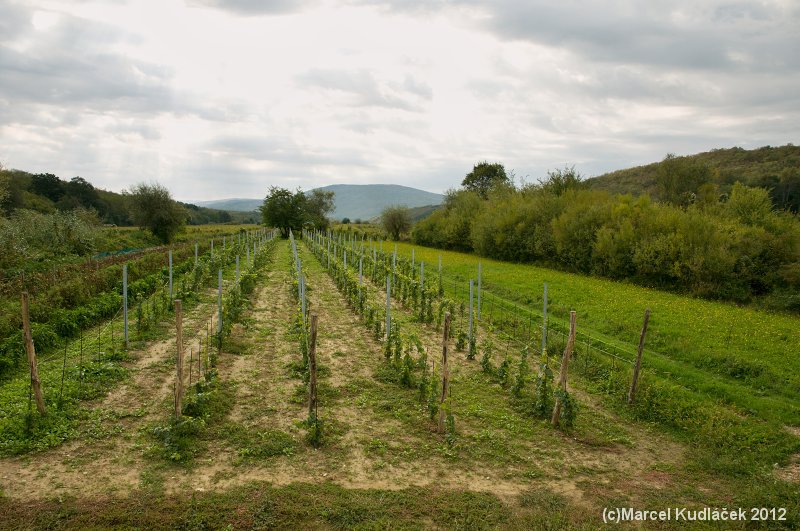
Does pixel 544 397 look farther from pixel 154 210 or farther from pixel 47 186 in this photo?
pixel 47 186

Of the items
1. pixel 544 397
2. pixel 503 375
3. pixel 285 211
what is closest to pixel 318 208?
pixel 285 211

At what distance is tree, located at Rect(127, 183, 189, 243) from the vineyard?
34.3m

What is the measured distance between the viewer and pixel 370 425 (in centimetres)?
789

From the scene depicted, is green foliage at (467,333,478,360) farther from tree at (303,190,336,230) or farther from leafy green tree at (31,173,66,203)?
leafy green tree at (31,173,66,203)

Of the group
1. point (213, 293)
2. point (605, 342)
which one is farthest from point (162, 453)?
point (213, 293)

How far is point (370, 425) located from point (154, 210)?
144 ft

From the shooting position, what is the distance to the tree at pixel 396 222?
6175cm

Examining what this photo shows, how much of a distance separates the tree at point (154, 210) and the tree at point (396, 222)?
83.1 feet

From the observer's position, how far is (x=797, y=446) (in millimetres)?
7574

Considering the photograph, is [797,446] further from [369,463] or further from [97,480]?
[97,480]

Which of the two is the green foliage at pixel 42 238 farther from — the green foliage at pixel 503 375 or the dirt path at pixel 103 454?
the green foliage at pixel 503 375

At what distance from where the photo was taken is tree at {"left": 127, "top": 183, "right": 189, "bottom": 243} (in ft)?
147

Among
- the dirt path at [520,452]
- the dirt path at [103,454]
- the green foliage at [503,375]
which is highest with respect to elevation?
the green foliage at [503,375]

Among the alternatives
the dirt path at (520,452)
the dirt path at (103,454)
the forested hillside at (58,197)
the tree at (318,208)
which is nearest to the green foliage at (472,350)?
the dirt path at (520,452)
